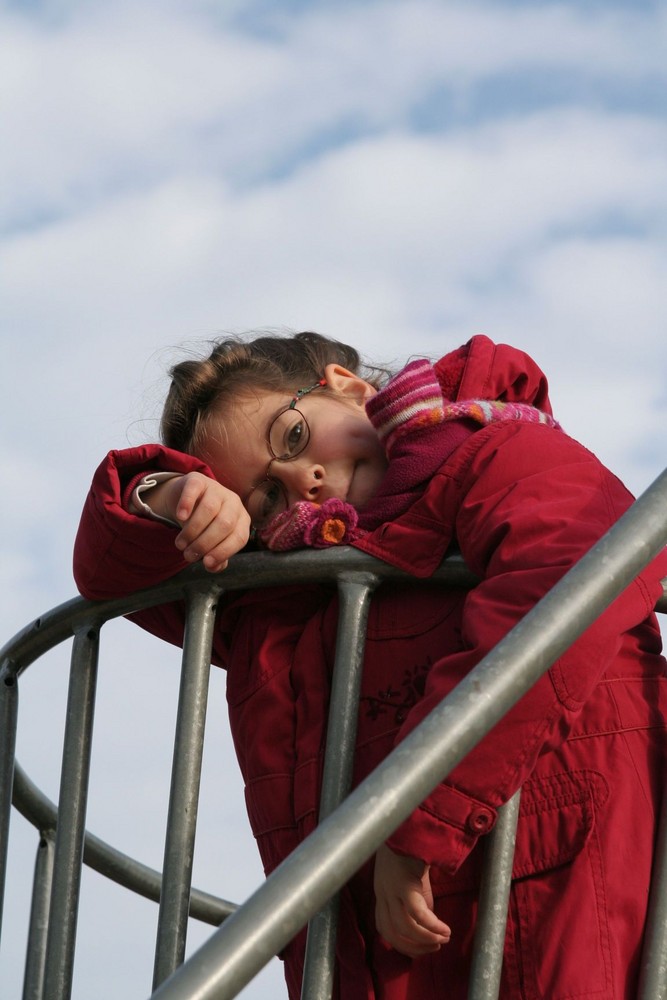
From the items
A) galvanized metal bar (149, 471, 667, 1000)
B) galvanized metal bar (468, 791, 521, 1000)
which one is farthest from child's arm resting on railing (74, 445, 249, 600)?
galvanized metal bar (149, 471, 667, 1000)

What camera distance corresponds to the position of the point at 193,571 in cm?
193

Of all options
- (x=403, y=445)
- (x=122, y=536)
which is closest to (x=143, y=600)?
(x=122, y=536)

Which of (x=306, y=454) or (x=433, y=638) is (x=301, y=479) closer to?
(x=306, y=454)

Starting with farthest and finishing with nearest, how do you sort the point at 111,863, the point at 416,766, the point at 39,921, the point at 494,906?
the point at 111,863 < the point at 39,921 < the point at 494,906 < the point at 416,766

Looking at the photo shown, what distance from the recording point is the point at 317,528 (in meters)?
1.92

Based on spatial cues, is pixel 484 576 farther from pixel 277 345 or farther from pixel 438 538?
pixel 277 345

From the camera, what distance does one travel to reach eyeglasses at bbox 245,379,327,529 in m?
2.18

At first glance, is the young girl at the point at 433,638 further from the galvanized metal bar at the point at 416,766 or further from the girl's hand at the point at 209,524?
the galvanized metal bar at the point at 416,766

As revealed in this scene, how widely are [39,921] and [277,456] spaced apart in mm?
830

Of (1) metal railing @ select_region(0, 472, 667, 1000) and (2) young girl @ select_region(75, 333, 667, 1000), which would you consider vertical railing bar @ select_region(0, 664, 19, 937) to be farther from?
(2) young girl @ select_region(75, 333, 667, 1000)

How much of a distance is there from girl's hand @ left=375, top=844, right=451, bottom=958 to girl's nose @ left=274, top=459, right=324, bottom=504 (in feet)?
2.03

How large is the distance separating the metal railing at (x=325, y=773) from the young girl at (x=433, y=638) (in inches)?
1.9

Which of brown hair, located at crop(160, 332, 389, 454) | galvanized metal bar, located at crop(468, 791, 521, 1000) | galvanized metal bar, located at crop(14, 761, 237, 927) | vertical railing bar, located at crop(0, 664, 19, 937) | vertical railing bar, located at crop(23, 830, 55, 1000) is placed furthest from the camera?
galvanized metal bar, located at crop(14, 761, 237, 927)

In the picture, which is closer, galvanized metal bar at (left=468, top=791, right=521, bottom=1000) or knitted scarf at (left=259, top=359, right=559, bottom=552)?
galvanized metal bar at (left=468, top=791, right=521, bottom=1000)
